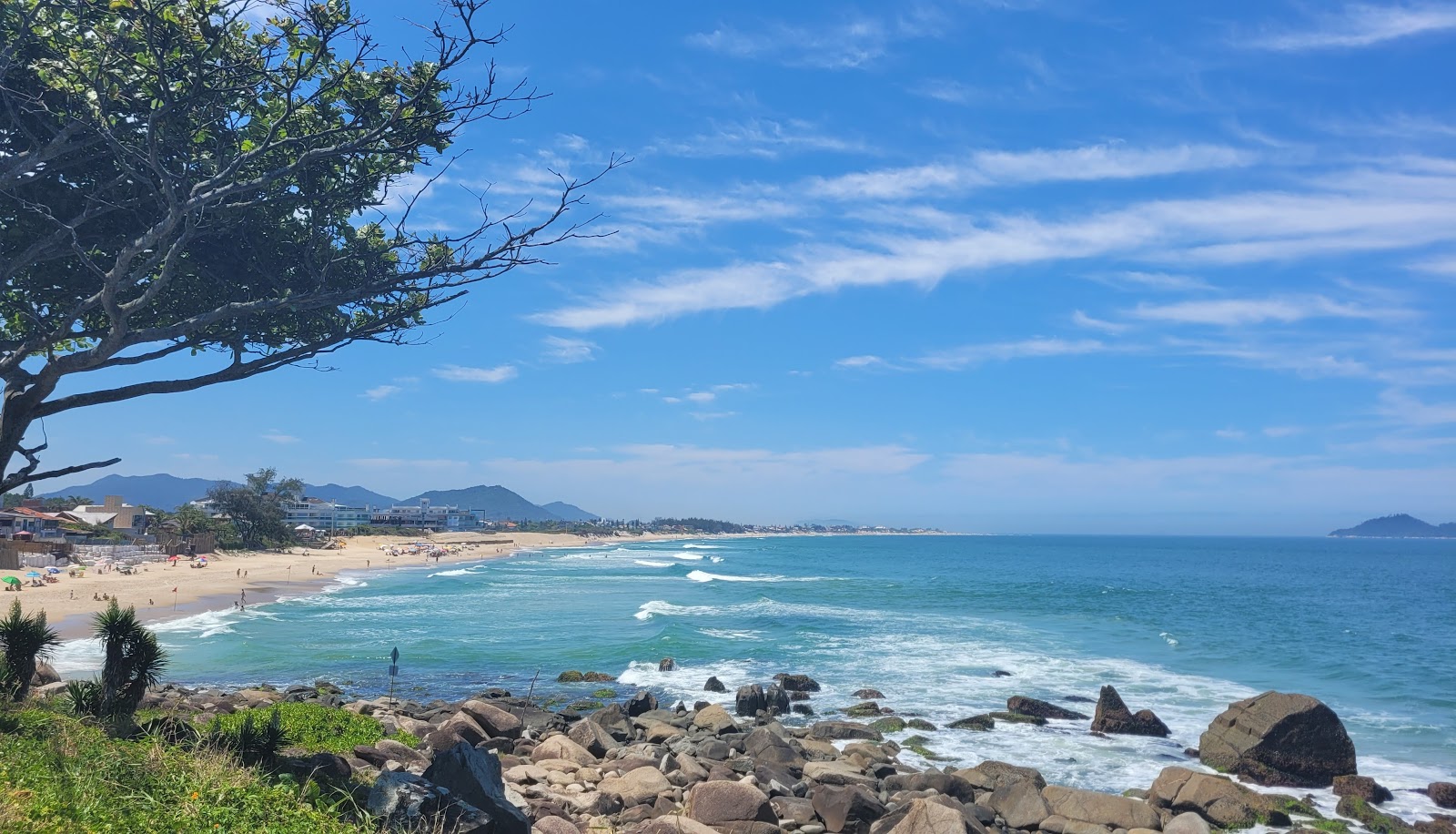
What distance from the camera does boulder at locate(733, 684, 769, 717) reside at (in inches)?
920

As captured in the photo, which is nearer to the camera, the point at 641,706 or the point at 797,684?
the point at 641,706

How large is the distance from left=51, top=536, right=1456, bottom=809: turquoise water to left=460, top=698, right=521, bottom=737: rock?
738 centimetres

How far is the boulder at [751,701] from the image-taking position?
23.4m

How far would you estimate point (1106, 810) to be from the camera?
14.4 meters

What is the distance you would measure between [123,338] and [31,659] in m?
6.85

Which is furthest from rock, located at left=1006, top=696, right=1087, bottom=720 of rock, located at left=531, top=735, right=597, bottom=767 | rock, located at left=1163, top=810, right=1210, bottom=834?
rock, located at left=531, top=735, right=597, bottom=767

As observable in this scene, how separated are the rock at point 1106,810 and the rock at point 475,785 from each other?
30.4 feet

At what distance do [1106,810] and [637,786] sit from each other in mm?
7575

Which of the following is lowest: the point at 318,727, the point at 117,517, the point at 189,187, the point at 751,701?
the point at 751,701

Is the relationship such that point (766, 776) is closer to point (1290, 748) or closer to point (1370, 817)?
point (1370, 817)

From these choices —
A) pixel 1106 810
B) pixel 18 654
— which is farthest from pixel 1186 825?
pixel 18 654

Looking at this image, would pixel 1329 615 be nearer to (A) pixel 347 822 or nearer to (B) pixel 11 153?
(A) pixel 347 822

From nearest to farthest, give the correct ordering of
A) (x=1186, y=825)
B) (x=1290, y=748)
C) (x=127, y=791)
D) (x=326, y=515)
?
(x=127, y=791)
(x=1186, y=825)
(x=1290, y=748)
(x=326, y=515)

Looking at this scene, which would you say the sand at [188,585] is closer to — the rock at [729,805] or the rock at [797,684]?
the rock at [729,805]
